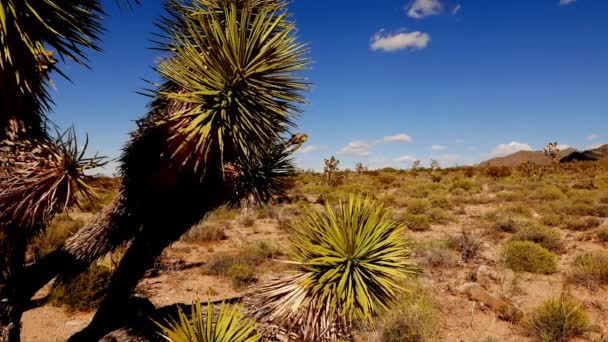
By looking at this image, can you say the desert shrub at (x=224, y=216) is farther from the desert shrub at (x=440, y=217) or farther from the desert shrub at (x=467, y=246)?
the desert shrub at (x=467, y=246)

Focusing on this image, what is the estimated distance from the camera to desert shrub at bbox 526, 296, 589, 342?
5.12 meters

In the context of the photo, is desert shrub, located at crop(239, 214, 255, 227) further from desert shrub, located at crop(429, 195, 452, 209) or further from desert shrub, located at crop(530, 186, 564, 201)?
desert shrub, located at crop(530, 186, 564, 201)

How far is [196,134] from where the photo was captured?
102 inches

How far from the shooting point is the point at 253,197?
366 centimetres

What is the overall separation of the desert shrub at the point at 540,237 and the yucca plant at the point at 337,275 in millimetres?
7916

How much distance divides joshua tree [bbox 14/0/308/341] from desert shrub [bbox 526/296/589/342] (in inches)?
188

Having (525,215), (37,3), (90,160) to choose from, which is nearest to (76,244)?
(90,160)

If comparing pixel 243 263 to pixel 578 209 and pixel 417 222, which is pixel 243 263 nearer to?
pixel 417 222

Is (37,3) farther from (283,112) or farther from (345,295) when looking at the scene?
(345,295)

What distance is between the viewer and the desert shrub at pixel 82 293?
6.52m

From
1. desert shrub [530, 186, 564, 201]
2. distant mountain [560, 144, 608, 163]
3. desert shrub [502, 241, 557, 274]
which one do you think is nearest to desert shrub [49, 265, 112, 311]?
desert shrub [502, 241, 557, 274]

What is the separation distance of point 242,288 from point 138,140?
5.25 m

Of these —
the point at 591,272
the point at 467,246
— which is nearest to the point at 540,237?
the point at 467,246

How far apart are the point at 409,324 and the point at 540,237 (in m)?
6.17
